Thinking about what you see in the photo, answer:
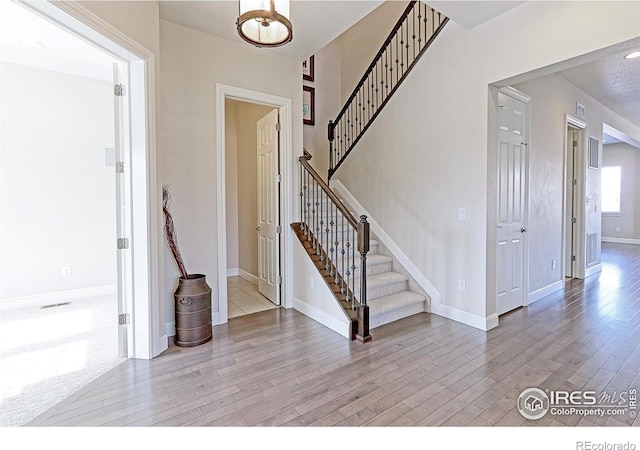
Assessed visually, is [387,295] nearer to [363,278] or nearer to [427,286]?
[427,286]

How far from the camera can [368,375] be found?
2.37 m

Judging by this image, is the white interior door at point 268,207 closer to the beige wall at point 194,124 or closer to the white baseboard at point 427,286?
the beige wall at point 194,124

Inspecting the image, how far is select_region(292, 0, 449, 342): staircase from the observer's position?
3.18 metres

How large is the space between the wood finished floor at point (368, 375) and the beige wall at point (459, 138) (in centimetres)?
64

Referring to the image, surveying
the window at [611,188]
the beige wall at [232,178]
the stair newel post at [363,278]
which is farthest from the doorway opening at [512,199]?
the window at [611,188]

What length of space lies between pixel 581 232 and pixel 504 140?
2.98 meters

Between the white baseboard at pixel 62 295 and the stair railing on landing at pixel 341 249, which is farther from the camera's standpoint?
the white baseboard at pixel 62 295

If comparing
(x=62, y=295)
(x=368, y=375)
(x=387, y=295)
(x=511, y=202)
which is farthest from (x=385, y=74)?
(x=62, y=295)

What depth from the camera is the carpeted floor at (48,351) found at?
210cm

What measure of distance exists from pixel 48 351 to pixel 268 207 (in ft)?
8.41

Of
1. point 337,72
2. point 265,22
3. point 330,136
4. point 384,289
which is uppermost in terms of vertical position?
point 337,72

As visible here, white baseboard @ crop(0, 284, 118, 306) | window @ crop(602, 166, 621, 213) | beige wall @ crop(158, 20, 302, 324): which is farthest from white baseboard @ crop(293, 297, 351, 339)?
window @ crop(602, 166, 621, 213)

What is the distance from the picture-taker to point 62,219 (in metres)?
4.21
